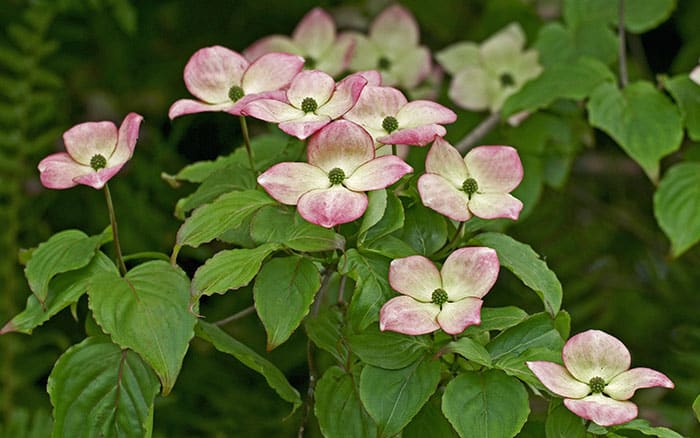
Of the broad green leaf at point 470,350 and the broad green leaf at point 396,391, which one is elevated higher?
the broad green leaf at point 470,350

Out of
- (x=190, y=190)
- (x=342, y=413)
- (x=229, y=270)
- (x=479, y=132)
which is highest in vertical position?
(x=229, y=270)

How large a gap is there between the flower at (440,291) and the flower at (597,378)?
0.06 m

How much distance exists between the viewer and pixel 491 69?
4.07ft

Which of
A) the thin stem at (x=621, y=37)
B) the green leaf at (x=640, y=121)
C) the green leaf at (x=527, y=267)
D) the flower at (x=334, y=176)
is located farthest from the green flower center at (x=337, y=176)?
the thin stem at (x=621, y=37)

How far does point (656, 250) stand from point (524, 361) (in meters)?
1.19

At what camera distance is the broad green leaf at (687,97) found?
38.2 inches

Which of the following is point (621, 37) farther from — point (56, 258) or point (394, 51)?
point (56, 258)

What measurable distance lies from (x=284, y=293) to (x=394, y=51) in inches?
29.0

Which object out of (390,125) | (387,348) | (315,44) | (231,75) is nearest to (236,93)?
(231,75)

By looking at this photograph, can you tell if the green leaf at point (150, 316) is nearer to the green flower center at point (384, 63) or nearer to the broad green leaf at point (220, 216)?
the broad green leaf at point (220, 216)

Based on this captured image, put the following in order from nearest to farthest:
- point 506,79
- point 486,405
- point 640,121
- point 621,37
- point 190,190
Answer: point 486,405 → point 640,121 → point 621,37 → point 506,79 → point 190,190

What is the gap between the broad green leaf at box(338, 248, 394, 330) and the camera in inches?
23.7

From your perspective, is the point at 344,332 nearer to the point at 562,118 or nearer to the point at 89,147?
the point at 89,147

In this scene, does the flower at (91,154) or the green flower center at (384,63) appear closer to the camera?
the flower at (91,154)
